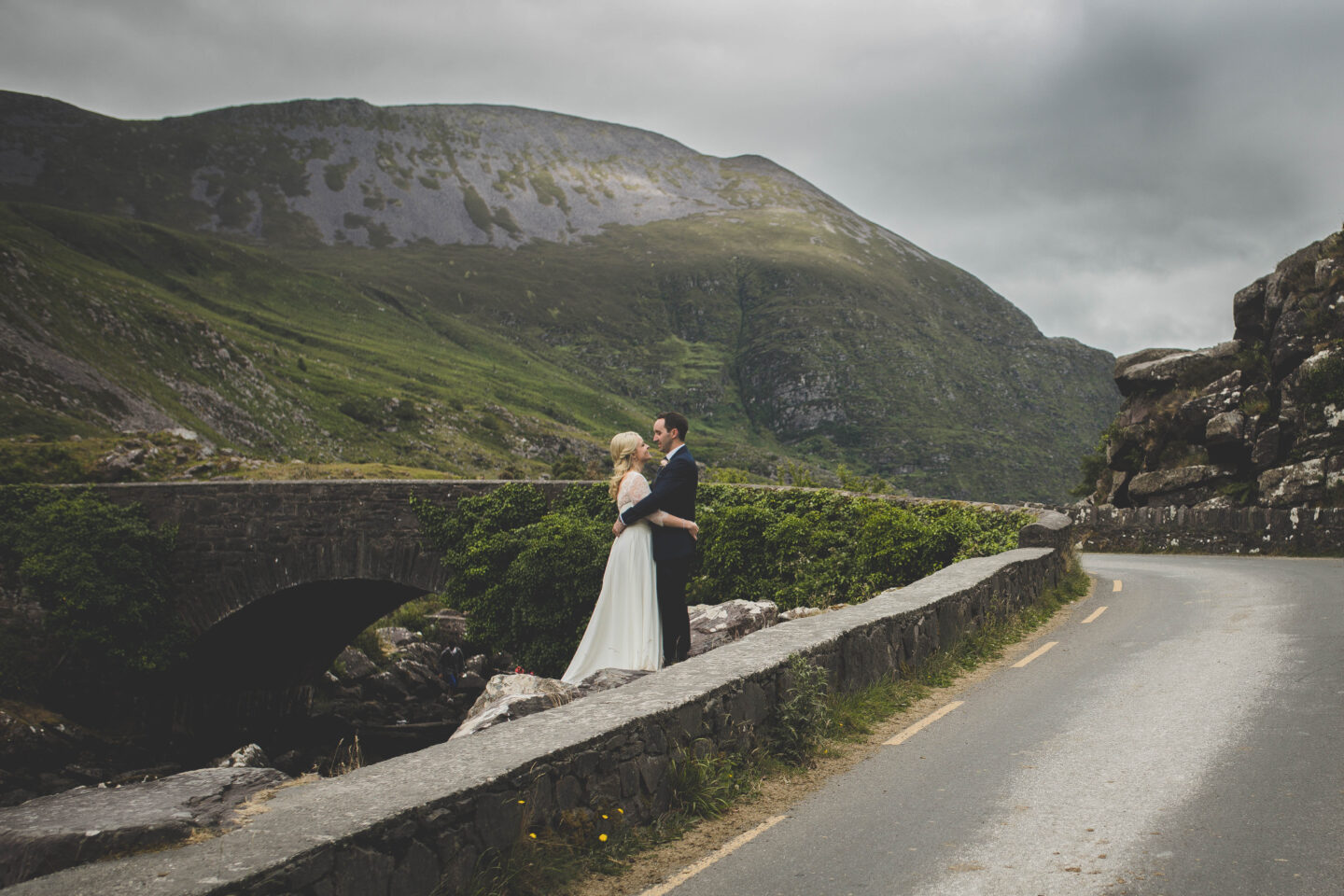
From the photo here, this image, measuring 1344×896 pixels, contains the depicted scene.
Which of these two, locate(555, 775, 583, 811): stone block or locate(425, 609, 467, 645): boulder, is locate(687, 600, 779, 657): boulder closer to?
locate(555, 775, 583, 811): stone block

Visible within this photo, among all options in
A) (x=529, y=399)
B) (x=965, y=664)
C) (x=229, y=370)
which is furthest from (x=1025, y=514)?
(x=529, y=399)

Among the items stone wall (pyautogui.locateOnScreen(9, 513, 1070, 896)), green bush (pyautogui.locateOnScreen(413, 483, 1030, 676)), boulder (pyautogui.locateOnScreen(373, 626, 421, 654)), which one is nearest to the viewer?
stone wall (pyautogui.locateOnScreen(9, 513, 1070, 896))

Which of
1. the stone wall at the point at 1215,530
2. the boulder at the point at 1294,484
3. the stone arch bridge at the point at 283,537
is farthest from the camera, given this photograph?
the boulder at the point at 1294,484

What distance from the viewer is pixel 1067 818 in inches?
223

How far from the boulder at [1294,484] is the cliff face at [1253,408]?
0.11 feet

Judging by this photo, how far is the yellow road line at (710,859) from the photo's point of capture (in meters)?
4.95

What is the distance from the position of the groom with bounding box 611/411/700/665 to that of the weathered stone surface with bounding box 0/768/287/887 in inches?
183

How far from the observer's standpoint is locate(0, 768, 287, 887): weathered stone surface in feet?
13.8

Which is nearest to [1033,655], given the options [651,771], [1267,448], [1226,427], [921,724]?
[921,724]

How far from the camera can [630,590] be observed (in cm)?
947

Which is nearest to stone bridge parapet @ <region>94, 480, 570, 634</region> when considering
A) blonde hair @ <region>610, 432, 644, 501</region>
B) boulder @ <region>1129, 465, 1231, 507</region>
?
blonde hair @ <region>610, 432, 644, 501</region>

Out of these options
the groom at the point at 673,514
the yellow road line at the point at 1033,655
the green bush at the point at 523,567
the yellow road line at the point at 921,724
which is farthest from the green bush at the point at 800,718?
the green bush at the point at 523,567

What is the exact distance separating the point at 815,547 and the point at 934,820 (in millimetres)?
11311

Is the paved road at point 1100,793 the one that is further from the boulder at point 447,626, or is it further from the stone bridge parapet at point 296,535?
the boulder at point 447,626
